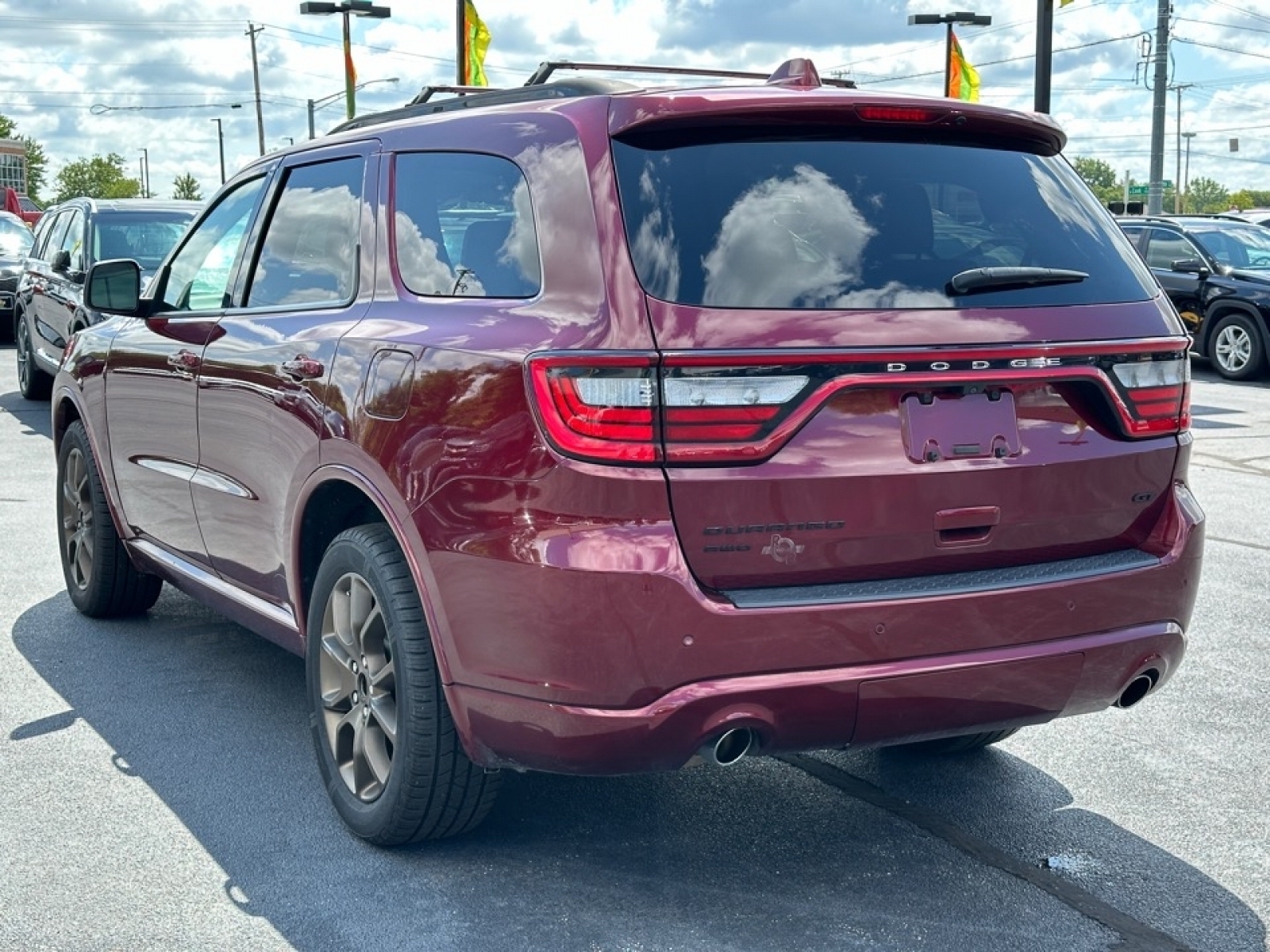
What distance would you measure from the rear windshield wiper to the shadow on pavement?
1407 mm

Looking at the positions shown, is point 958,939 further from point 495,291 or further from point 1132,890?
point 495,291

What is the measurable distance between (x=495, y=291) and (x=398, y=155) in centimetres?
78

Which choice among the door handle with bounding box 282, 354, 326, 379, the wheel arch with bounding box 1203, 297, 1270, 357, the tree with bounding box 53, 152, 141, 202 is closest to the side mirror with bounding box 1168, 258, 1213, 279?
the wheel arch with bounding box 1203, 297, 1270, 357

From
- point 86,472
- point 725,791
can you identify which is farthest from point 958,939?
point 86,472

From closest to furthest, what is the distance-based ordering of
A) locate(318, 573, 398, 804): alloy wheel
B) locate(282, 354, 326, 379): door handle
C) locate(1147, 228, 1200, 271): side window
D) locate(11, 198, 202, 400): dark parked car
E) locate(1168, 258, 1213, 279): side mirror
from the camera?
locate(318, 573, 398, 804): alloy wheel, locate(282, 354, 326, 379): door handle, locate(11, 198, 202, 400): dark parked car, locate(1168, 258, 1213, 279): side mirror, locate(1147, 228, 1200, 271): side window

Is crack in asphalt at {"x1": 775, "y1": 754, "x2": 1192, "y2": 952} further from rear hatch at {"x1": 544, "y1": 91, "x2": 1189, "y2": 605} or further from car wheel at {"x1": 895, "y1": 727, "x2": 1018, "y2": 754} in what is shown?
rear hatch at {"x1": 544, "y1": 91, "x2": 1189, "y2": 605}

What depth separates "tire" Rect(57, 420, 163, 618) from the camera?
6.29 metres

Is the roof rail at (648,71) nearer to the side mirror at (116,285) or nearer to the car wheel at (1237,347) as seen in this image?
the side mirror at (116,285)

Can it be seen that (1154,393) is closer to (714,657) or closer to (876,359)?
(876,359)

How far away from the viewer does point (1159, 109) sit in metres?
32.2

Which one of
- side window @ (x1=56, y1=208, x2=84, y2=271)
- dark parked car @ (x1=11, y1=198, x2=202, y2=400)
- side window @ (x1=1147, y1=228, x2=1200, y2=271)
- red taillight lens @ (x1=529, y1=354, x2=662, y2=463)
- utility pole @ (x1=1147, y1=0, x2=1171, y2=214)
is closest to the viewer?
red taillight lens @ (x1=529, y1=354, x2=662, y2=463)

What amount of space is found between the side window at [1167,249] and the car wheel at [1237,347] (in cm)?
97

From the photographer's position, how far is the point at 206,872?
3.91 metres

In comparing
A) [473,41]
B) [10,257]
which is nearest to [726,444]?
[10,257]
